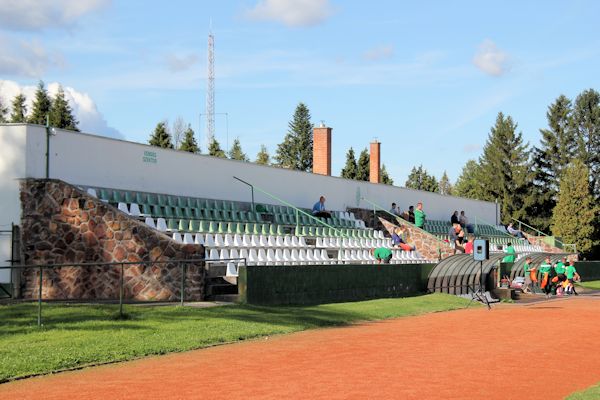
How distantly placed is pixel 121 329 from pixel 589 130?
7604 centimetres

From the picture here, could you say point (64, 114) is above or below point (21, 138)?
above

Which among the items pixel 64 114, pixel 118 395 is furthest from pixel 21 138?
pixel 64 114

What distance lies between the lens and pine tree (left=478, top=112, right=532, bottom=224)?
254 feet

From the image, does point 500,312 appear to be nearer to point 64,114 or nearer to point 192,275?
point 192,275

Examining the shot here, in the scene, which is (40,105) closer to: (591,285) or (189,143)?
(189,143)

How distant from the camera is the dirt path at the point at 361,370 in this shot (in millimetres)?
11773

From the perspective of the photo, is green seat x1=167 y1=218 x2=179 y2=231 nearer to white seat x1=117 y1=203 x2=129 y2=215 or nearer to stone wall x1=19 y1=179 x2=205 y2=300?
white seat x1=117 y1=203 x2=129 y2=215

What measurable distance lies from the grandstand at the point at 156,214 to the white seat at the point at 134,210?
0.05 m

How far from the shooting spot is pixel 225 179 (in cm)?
3309

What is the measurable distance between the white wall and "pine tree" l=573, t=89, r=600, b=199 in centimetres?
4499

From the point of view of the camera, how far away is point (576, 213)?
6831cm

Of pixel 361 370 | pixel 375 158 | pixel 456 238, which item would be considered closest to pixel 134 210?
pixel 361 370

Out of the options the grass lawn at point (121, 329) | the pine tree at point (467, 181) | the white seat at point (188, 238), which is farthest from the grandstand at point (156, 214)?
the pine tree at point (467, 181)

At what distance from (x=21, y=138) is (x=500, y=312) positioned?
15743mm
